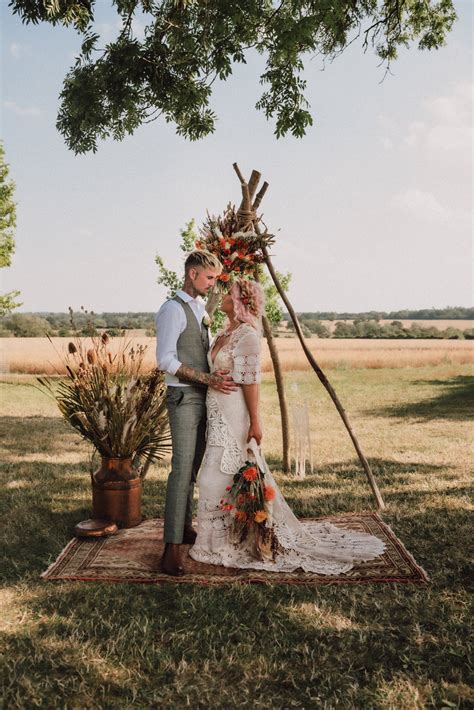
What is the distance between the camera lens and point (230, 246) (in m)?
4.95

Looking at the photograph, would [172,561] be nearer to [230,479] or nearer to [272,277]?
[230,479]

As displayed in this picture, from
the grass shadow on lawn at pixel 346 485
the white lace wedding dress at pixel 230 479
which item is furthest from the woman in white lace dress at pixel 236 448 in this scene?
the grass shadow on lawn at pixel 346 485

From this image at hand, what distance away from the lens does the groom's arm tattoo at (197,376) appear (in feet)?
14.3

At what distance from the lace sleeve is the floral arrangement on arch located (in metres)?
0.60

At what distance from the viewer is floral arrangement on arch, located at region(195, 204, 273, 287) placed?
4926 millimetres

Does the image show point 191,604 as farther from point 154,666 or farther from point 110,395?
point 110,395

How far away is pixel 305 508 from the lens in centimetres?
600

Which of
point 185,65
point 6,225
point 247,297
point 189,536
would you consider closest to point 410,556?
point 189,536

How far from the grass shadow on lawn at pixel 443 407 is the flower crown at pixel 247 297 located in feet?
30.0

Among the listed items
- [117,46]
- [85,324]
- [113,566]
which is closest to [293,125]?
[117,46]

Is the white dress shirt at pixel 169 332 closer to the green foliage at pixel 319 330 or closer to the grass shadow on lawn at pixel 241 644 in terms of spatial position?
the grass shadow on lawn at pixel 241 644

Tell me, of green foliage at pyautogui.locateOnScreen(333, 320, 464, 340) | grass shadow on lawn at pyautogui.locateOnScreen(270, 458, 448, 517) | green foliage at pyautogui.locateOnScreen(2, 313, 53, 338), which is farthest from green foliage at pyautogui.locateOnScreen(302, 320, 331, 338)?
grass shadow on lawn at pyautogui.locateOnScreen(270, 458, 448, 517)

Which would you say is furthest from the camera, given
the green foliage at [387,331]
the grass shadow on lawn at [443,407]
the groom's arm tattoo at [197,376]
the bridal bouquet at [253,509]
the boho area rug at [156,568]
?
the green foliage at [387,331]

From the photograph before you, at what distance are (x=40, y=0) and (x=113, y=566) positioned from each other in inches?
209
